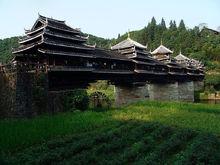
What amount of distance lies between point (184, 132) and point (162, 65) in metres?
32.2

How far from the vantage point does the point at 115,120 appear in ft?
72.7

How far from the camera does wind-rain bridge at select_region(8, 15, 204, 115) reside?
85.1ft

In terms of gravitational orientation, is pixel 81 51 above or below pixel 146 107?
above

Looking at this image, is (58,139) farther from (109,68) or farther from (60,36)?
(109,68)

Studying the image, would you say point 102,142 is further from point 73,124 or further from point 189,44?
point 189,44

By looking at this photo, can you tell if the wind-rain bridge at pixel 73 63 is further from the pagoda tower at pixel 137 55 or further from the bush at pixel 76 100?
the bush at pixel 76 100

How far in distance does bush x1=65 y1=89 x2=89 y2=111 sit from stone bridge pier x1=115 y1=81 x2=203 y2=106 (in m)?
12.2

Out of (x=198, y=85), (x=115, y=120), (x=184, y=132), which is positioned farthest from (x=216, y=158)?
(x=198, y=85)

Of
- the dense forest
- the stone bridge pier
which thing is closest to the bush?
the stone bridge pier

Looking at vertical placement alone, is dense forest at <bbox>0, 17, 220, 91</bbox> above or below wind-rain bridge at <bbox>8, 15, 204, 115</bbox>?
above

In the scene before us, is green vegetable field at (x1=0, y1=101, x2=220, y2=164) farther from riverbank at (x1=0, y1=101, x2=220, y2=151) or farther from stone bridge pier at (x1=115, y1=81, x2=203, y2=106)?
stone bridge pier at (x1=115, y1=81, x2=203, y2=106)

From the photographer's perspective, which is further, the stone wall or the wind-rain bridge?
the stone wall

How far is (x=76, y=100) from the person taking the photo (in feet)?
92.1

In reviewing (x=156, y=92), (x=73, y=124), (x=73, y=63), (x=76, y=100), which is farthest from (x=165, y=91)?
(x=73, y=124)
